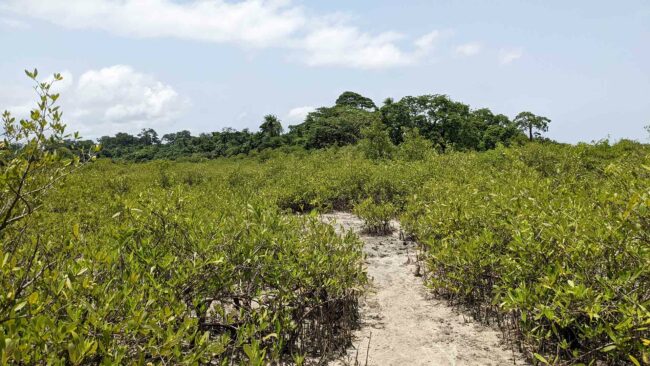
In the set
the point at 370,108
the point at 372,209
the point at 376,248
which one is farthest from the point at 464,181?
the point at 370,108

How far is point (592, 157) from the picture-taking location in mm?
14125

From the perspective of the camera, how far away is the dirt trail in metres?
4.42

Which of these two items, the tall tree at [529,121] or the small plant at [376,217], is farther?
the tall tree at [529,121]

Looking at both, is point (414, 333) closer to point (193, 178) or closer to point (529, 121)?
point (193, 178)

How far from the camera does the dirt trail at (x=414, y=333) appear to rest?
174 inches

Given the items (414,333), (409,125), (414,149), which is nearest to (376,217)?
(414,333)

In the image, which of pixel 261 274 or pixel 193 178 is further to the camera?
pixel 193 178

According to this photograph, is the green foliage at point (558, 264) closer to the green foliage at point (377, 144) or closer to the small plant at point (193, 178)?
the small plant at point (193, 178)

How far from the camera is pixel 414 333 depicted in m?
5.11

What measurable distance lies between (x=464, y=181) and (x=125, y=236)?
9.06m

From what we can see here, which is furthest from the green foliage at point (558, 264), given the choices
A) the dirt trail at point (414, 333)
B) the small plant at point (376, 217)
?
the small plant at point (376, 217)

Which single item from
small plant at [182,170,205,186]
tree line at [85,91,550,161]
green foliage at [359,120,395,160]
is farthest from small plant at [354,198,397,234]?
tree line at [85,91,550,161]

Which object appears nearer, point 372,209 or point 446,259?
point 446,259

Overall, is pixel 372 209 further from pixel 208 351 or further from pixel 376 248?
pixel 208 351
